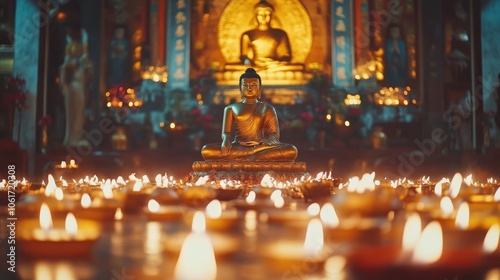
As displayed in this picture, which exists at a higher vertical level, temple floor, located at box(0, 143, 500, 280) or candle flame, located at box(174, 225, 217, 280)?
candle flame, located at box(174, 225, 217, 280)

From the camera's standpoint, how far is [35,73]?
11695 millimetres

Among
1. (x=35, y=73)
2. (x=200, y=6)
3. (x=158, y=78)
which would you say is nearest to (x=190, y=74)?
(x=158, y=78)

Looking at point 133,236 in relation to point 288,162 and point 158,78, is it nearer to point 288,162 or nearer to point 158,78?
point 288,162

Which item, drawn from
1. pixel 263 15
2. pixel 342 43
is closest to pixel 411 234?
pixel 342 43

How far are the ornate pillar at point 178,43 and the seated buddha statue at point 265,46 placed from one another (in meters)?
0.97

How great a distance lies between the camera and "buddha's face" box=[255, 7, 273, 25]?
1262 cm

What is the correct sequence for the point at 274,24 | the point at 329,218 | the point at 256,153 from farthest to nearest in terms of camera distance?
the point at 274,24, the point at 256,153, the point at 329,218

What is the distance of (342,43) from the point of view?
40.3 feet

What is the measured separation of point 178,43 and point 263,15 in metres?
1.93

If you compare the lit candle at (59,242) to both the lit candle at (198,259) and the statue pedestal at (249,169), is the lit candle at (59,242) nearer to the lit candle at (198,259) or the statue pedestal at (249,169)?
the lit candle at (198,259)

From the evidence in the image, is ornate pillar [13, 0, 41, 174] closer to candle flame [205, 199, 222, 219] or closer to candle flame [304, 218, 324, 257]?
candle flame [205, 199, 222, 219]

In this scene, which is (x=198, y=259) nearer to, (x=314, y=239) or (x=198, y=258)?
(x=198, y=258)

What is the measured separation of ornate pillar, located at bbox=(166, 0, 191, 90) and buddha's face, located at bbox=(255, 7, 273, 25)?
1504 mm

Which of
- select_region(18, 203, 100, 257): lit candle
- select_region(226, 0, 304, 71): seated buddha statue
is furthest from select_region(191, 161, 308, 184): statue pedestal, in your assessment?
select_region(226, 0, 304, 71): seated buddha statue
